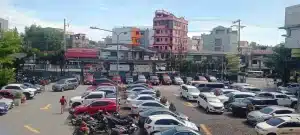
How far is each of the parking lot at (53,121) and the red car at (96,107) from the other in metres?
1.16

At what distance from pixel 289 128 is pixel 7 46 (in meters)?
31.6

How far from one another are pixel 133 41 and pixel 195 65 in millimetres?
33789

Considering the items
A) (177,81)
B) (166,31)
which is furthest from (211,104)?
(166,31)

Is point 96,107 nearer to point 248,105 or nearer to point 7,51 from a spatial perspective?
point 248,105

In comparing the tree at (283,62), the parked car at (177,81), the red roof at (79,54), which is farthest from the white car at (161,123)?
the red roof at (79,54)

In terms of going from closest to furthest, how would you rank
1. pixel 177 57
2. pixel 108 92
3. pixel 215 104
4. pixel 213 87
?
pixel 215 104 < pixel 108 92 < pixel 213 87 < pixel 177 57

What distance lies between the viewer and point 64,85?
43688mm

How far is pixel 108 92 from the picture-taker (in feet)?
113

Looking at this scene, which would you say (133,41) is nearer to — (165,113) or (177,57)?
(177,57)

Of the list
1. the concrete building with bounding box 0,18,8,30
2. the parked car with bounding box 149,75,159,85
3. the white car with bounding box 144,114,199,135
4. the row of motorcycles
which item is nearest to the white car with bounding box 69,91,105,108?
the row of motorcycles

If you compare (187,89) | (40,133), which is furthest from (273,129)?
(187,89)

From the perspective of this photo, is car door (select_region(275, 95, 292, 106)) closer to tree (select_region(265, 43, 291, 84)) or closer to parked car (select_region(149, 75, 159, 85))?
parked car (select_region(149, 75, 159, 85))

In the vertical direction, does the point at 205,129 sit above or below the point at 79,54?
below

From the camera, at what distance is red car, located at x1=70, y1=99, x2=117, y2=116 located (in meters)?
25.1
